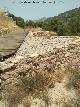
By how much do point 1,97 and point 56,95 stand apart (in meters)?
1.53

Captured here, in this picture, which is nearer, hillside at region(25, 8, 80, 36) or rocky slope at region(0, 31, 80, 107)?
rocky slope at region(0, 31, 80, 107)

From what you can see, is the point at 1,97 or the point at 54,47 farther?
the point at 54,47

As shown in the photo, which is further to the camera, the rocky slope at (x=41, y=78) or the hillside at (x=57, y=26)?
the hillside at (x=57, y=26)

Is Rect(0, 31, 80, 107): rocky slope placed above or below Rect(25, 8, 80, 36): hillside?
above

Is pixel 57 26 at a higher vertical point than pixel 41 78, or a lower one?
lower

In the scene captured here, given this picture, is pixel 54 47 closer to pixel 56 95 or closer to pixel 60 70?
pixel 60 70

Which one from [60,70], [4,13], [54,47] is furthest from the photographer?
[4,13]

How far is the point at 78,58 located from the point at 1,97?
2.90 meters

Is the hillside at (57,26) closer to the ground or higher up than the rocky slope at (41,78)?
closer to the ground

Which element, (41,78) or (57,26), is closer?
(41,78)

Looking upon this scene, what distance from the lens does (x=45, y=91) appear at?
960 cm

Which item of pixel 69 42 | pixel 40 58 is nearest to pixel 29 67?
pixel 40 58

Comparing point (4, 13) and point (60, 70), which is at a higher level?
point (60, 70)

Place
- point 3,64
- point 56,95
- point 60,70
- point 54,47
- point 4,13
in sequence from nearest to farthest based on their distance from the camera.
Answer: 1. point 56,95
2. point 60,70
3. point 3,64
4. point 54,47
5. point 4,13
